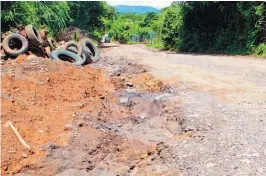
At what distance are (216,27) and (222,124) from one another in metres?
15.3

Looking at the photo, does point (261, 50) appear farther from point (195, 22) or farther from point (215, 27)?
point (195, 22)

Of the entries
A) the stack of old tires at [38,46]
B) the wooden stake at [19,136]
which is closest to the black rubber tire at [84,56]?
the stack of old tires at [38,46]

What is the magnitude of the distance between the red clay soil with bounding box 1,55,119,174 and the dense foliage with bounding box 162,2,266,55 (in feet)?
26.7

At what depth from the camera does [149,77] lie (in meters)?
10.4

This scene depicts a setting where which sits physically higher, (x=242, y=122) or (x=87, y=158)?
(x=242, y=122)

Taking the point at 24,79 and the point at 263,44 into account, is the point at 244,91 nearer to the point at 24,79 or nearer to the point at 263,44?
the point at 24,79

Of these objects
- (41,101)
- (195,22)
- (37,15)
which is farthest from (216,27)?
(41,101)

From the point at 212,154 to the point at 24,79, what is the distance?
5584 mm

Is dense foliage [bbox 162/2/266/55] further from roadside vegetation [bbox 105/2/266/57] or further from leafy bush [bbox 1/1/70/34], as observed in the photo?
leafy bush [bbox 1/1/70/34]

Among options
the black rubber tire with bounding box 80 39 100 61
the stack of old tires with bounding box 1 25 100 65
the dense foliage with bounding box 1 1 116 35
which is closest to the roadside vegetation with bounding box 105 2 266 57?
the dense foliage with bounding box 1 1 116 35

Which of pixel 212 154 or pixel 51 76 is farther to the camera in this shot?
pixel 51 76

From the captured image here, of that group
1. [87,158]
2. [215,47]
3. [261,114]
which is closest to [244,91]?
[261,114]

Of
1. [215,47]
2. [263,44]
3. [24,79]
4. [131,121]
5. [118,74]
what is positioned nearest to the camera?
[131,121]

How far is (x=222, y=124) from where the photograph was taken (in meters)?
5.88
